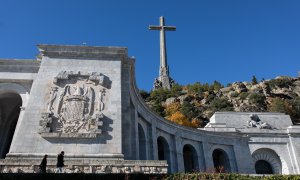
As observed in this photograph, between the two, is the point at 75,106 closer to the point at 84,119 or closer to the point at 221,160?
the point at 84,119

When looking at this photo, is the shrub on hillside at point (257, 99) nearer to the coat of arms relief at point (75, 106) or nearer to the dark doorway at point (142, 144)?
the dark doorway at point (142, 144)

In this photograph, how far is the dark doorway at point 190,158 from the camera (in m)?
31.1

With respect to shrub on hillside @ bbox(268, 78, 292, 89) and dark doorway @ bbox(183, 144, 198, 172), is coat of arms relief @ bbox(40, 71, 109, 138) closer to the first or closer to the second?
dark doorway @ bbox(183, 144, 198, 172)

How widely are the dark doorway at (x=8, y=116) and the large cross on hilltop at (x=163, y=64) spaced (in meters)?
52.3

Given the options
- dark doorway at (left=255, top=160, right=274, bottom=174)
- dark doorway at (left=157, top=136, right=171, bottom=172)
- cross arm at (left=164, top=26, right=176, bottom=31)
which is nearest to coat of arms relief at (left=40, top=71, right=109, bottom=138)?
dark doorway at (left=157, top=136, right=171, bottom=172)

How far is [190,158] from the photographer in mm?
32188

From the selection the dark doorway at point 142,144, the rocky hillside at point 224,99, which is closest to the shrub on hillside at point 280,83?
the rocky hillside at point 224,99

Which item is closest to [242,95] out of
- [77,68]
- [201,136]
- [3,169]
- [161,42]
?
[161,42]

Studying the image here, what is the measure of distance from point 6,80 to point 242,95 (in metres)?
64.8

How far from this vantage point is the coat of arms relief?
17.2m

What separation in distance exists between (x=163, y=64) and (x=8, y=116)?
204ft

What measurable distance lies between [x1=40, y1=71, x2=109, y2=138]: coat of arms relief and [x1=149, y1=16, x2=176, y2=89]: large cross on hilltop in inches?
2175

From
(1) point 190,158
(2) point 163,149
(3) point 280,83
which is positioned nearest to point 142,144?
(2) point 163,149

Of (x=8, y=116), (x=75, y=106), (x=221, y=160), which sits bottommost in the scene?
(x=221, y=160)
